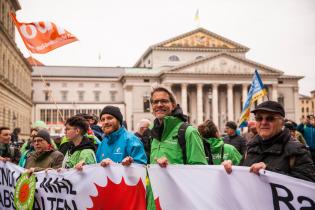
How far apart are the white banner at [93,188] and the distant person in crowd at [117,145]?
0.50 ft

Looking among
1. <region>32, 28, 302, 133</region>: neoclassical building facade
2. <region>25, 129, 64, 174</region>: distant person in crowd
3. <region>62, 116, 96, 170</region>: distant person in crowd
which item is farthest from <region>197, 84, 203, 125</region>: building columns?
<region>62, 116, 96, 170</region>: distant person in crowd

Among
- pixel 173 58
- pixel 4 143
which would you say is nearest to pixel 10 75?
pixel 4 143

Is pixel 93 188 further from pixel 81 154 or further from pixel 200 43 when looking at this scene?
pixel 200 43

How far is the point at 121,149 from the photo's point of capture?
4.52 m

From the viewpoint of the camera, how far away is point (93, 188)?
4617mm

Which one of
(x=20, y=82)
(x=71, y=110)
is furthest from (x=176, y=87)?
(x=20, y=82)

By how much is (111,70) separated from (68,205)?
254ft

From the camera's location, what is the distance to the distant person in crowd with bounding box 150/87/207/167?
158 inches

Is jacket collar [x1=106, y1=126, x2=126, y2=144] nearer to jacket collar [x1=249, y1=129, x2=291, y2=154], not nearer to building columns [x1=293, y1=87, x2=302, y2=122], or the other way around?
jacket collar [x1=249, y1=129, x2=291, y2=154]

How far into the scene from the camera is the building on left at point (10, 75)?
115 feet

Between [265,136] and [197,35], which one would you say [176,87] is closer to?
[197,35]

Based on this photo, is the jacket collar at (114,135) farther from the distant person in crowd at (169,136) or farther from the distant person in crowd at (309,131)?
the distant person in crowd at (309,131)

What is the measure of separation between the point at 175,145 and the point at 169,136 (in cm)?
13

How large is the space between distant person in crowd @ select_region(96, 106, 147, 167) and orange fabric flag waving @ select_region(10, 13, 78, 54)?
7.27 meters
